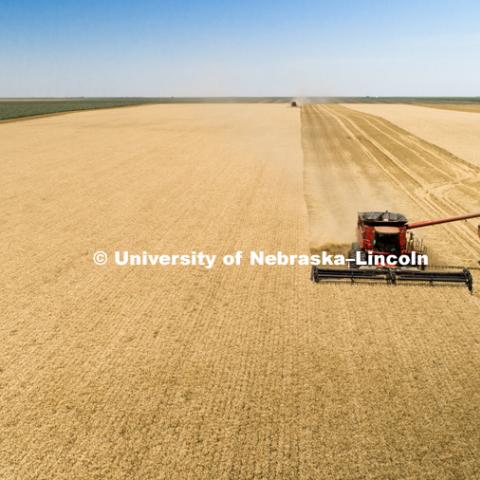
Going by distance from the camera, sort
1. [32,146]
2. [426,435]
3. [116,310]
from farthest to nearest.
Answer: [32,146] → [116,310] → [426,435]

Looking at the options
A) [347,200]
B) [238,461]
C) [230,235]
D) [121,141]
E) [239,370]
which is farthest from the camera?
[121,141]

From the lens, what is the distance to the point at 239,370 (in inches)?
414

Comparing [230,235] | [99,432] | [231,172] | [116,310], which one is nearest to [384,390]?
[99,432]

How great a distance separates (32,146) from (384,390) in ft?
162

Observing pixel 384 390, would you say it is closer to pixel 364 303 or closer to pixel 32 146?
pixel 364 303

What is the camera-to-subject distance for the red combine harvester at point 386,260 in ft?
46.9

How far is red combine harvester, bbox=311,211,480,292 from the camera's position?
1429cm

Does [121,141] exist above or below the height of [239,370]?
above

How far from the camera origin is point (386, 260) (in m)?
14.7

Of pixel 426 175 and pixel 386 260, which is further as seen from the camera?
pixel 426 175

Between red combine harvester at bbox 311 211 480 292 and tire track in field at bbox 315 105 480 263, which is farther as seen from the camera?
tire track in field at bbox 315 105 480 263

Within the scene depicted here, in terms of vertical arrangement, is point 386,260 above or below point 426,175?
below

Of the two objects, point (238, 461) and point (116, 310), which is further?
point (116, 310)

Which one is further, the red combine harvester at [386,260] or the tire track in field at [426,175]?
the tire track in field at [426,175]
